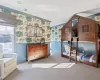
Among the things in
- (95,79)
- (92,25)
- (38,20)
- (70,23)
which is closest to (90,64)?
(95,79)

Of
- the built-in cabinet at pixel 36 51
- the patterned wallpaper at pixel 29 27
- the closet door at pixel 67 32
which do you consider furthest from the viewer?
the closet door at pixel 67 32

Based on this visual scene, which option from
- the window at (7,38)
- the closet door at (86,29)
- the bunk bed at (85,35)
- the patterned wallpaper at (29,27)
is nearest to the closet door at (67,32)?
the bunk bed at (85,35)

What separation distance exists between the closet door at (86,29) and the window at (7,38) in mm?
2963

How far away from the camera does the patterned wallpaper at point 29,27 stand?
3.99 metres

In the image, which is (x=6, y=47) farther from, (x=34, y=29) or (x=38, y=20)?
(x=38, y=20)

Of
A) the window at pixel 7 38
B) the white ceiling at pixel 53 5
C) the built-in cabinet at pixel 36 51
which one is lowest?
the built-in cabinet at pixel 36 51

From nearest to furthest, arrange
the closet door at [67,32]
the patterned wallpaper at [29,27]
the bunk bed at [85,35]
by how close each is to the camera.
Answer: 1. the bunk bed at [85,35]
2. the patterned wallpaper at [29,27]
3. the closet door at [67,32]

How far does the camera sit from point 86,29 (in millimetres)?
3949

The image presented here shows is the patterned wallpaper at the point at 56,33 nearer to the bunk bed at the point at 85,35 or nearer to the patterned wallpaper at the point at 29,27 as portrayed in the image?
the patterned wallpaper at the point at 29,27

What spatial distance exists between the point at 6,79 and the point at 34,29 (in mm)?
2770

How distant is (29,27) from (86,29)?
8.52ft

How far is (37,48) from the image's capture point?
15.0ft

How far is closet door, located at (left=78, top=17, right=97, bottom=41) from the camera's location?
12.1 feet

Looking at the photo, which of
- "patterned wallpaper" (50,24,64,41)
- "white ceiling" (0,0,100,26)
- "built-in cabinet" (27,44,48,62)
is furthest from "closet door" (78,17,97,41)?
"patterned wallpaper" (50,24,64,41)
